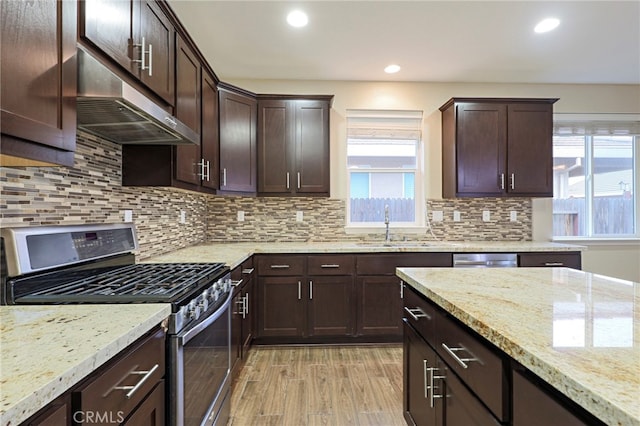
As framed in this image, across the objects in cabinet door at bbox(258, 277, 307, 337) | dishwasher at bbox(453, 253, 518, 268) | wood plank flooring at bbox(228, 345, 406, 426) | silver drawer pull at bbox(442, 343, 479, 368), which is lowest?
wood plank flooring at bbox(228, 345, 406, 426)

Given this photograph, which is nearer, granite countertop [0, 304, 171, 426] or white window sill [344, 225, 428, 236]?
granite countertop [0, 304, 171, 426]

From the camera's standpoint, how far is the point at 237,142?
3.03m

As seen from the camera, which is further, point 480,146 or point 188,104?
point 480,146

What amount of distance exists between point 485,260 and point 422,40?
2056 mm

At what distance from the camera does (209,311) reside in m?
1.48

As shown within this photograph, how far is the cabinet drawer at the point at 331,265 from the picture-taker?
2.90 meters

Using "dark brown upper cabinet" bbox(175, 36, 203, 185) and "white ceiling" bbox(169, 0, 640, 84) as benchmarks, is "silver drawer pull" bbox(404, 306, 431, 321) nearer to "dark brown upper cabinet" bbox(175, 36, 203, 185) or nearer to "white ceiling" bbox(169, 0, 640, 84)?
"dark brown upper cabinet" bbox(175, 36, 203, 185)

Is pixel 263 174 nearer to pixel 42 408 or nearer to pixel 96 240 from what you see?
pixel 96 240

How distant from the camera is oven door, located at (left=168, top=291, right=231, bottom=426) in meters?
1.13

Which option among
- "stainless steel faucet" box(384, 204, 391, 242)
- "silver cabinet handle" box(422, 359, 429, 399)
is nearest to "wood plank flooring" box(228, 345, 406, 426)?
"silver cabinet handle" box(422, 359, 429, 399)

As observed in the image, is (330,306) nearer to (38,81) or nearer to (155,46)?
(155,46)

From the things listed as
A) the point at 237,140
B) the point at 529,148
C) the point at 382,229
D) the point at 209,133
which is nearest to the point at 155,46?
the point at 209,133

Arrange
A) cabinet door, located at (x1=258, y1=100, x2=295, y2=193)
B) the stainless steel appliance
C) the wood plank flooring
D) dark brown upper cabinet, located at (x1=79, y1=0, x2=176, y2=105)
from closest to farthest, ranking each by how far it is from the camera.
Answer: the stainless steel appliance < dark brown upper cabinet, located at (x1=79, y1=0, x2=176, y2=105) < the wood plank flooring < cabinet door, located at (x1=258, y1=100, x2=295, y2=193)

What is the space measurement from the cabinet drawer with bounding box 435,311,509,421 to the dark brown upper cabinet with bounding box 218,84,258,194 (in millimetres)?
2261
